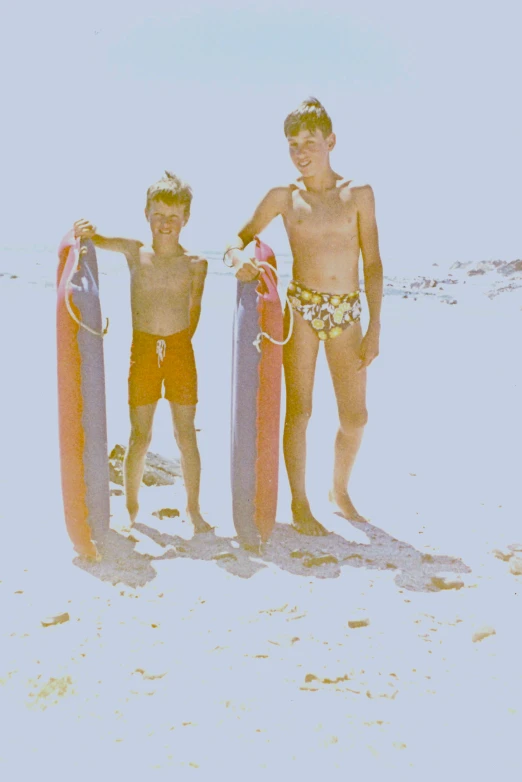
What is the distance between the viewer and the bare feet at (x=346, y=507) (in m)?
4.08

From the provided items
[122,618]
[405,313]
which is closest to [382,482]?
[122,618]

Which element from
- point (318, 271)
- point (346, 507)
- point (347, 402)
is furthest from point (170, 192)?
point (346, 507)

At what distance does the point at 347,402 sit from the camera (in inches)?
156

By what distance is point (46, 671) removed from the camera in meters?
2.44

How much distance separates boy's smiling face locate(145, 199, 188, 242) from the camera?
3.55 metres

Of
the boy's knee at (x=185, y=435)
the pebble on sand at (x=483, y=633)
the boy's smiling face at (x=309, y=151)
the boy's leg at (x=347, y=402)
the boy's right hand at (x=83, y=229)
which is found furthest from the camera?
the boy's leg at (x=347, y=402)

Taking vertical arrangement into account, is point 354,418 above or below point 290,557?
above

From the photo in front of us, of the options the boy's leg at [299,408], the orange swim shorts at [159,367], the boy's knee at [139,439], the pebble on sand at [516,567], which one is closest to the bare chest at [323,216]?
the boy's leg at [299,408]

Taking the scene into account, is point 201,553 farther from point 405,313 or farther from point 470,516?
point 405,313

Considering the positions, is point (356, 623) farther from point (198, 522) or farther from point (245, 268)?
point (245, 268)

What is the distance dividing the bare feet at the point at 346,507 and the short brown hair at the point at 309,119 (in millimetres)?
1883

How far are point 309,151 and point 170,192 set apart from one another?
2.30 ft

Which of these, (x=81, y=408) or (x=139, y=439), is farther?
(x=139, y=439)

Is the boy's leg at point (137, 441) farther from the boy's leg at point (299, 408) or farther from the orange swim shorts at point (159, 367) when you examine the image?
the boy's leg at point (299, 408)
